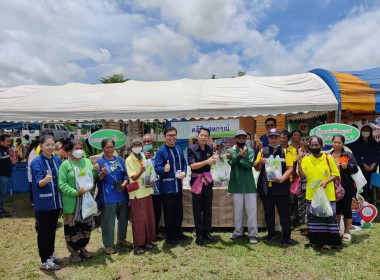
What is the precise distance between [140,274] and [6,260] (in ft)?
6.59

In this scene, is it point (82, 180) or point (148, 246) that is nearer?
point (82, 180)

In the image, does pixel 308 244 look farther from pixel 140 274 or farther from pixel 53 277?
pixel 53 277

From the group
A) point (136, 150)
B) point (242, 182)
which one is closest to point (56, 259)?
point (136, 150)

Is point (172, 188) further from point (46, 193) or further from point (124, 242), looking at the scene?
point (46, 193)

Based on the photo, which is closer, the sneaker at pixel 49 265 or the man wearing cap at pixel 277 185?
the sneaker at pixel 49 265

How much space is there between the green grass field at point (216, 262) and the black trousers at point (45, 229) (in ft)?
0.95

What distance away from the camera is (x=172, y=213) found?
3729 mm

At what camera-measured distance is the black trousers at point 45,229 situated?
3.00 metres

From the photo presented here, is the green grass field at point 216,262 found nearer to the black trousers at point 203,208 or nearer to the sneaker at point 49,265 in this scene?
the sneaker at point 49,265

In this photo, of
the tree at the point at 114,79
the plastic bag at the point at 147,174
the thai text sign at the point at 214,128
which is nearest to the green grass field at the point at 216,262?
the plastic bag at the point at 147,174

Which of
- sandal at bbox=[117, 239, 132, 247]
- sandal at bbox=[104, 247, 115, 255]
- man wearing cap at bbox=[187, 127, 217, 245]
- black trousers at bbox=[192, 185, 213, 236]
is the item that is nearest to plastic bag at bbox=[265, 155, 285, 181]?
man wearing cap at bbox=[187, 127, 217, 245]

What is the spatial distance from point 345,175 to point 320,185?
28.1 inches

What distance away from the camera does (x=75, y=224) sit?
321cm

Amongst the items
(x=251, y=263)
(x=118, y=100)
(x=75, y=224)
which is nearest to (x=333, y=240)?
(x=251, y=263)
